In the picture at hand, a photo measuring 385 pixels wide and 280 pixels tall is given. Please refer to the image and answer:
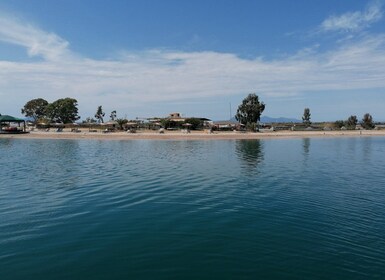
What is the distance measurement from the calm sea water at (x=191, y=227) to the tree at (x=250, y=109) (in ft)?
295

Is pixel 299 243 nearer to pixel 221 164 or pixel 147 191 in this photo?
pixel 147 191

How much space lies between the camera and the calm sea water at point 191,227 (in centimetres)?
982

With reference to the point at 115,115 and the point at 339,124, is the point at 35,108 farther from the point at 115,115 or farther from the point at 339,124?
the point at 339,124

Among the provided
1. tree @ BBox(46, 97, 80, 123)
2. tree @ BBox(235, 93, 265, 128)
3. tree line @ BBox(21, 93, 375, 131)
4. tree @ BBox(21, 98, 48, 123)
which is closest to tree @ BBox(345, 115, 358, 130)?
tree line @ BBox(21, 93, 375, 131)

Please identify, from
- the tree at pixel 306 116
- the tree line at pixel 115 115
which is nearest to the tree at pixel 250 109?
the tree line at pixel 115 115

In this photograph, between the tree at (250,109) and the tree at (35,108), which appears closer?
the tree at (250,109)

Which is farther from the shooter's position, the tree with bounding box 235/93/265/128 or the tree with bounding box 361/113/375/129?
the tree with bounding box 361/113/375/129

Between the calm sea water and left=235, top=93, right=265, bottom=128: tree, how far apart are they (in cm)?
9005

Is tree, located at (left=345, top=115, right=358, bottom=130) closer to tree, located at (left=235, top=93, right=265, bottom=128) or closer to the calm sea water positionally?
tree, located at (left=235, top=93, right=265, bottom=128)

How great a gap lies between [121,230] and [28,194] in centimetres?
919

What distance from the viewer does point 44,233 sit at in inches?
501

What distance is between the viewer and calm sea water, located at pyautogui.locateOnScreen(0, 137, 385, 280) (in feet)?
32.2

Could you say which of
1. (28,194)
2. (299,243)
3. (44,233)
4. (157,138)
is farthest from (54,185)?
(157,138)

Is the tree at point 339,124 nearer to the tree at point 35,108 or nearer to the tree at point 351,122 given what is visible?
the tree at point 351,122
